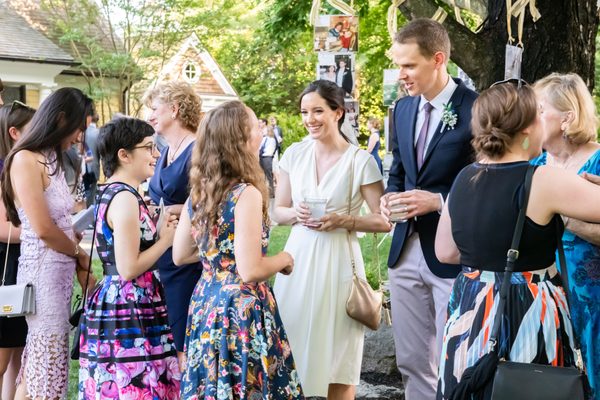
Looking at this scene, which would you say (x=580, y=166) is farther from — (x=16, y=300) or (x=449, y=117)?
(x=16, y=300)

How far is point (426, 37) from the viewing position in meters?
4.38

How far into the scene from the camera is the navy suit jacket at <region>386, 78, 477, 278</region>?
4359 mm

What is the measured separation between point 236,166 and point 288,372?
1051 millimetres

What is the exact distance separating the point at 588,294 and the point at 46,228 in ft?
9.40

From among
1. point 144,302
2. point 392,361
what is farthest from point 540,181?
point 392,361

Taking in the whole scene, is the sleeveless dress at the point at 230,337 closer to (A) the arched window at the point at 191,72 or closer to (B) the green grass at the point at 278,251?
(B) the green grass at the point at 278,251

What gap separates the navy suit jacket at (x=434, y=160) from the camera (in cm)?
436

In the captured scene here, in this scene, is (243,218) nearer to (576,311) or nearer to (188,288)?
(188,288)

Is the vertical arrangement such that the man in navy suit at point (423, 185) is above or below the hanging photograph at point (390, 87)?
below

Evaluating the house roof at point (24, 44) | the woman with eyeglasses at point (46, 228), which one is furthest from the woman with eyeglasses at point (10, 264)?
the house roof at point (24, 44)

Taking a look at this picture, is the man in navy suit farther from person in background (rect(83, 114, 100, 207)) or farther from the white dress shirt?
person in background (rect(83, 114, 100, 207))

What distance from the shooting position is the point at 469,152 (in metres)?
4.38

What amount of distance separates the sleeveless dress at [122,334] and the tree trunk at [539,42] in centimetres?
303

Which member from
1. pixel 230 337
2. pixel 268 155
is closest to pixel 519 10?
pixel 230 337
